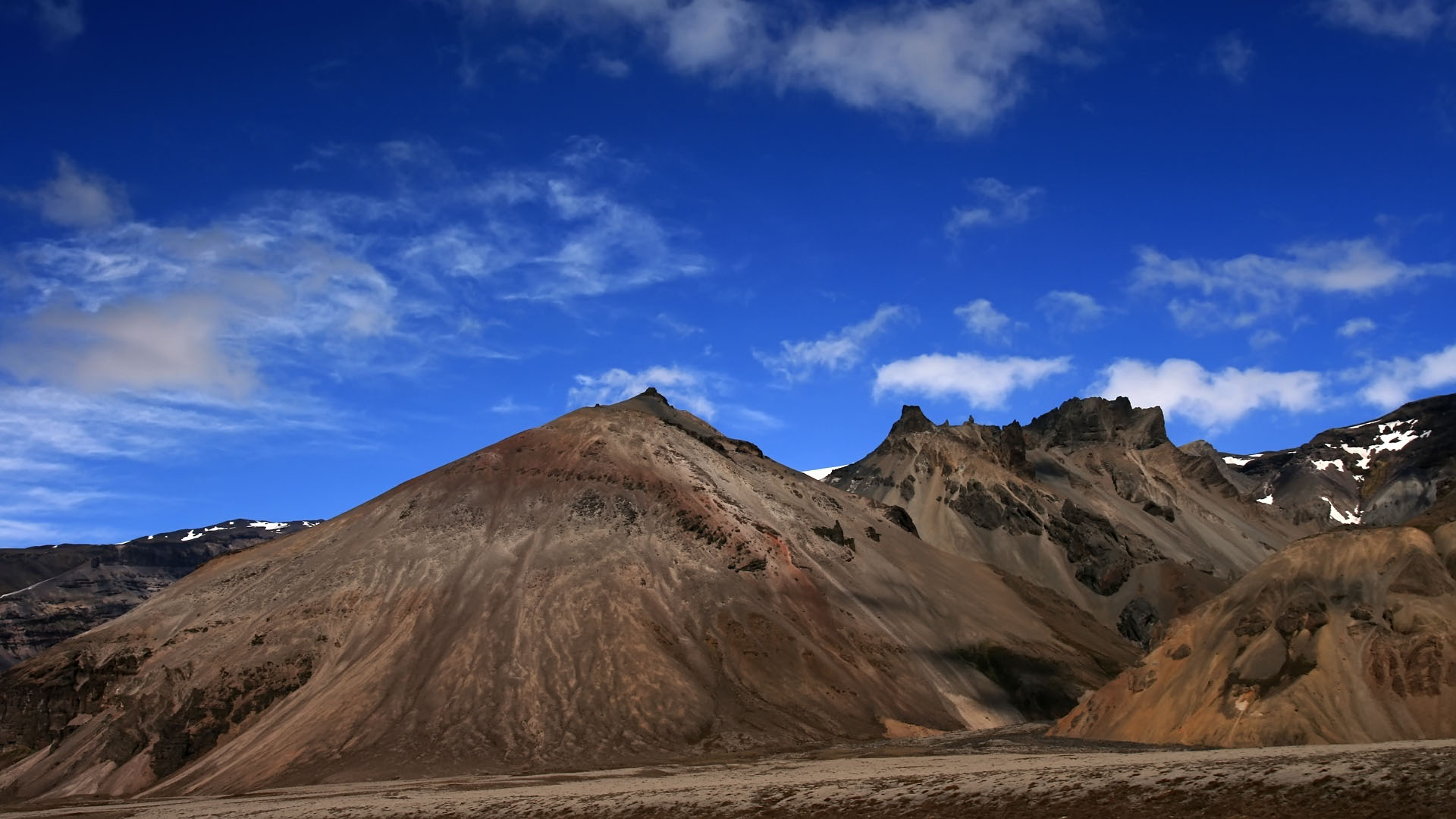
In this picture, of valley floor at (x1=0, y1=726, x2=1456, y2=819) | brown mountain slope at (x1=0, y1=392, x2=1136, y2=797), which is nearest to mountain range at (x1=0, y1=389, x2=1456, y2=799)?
brown mountain slope at (x1=0, y1=392, x2=1136, y2=797)

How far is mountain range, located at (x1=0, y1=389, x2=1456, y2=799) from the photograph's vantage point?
5394cm

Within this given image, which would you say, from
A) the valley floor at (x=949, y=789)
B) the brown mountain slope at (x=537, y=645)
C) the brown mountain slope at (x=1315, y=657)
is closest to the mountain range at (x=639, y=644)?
the brown mountain slope at (x=1315, y=657)

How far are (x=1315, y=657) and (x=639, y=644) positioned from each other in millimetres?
54179

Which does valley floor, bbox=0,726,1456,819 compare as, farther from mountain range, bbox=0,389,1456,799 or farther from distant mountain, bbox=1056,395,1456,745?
mountain range, bbox=0,389,1456,799

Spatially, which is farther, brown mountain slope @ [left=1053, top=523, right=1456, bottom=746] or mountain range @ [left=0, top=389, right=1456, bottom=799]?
mountain range @ [left=0, top=389, right=1456, bottom=799]

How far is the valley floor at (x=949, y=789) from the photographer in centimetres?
2858

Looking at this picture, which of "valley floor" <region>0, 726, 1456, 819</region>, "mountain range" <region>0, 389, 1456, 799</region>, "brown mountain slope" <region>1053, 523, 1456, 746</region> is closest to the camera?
"valley floor" <region>0, 726, 1456, 819</region>

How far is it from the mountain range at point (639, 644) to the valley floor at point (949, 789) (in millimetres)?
8517

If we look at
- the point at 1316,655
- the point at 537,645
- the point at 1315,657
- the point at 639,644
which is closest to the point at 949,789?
the point at 1315,657

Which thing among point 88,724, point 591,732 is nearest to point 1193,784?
point 591,732

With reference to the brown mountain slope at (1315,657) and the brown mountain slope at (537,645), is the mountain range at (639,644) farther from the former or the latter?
the brown mountain slope at (537,645)

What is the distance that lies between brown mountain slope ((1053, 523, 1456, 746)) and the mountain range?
0.14 meters

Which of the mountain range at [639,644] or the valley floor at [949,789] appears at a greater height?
the mountain range at [639,644]

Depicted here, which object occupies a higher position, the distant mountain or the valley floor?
the distant mountain
